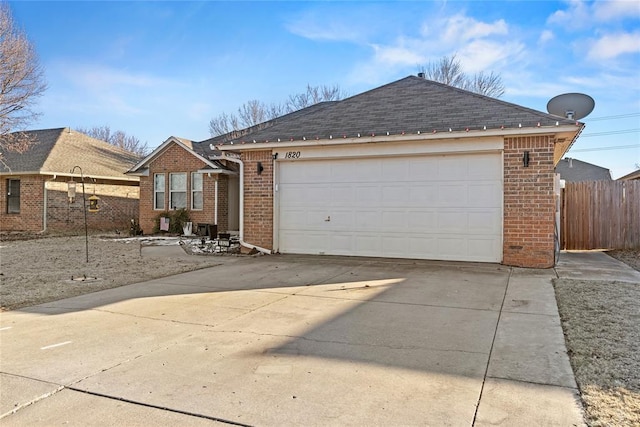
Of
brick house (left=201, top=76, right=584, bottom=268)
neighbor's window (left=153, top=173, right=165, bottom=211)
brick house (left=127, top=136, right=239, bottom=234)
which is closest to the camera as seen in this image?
brick house (left=201, top=76, right=584, bottom=268)

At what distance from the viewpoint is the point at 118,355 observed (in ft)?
13.1

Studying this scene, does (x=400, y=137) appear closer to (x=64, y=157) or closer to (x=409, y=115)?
(x=409, y=115)

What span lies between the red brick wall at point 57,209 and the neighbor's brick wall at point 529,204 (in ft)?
58.4

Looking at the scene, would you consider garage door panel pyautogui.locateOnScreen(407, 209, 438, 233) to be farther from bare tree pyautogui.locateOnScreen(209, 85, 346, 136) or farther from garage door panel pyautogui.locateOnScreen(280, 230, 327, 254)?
bare tree pyautogui.locateOnScreen(209, 85, 346, 136)

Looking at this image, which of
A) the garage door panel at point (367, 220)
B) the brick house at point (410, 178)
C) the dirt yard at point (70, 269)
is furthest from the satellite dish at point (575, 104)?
the dirt yard at point (70, 269)

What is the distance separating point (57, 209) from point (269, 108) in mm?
19111

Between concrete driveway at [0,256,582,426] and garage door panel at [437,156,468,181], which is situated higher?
garage door panel at [437,156,468,181]

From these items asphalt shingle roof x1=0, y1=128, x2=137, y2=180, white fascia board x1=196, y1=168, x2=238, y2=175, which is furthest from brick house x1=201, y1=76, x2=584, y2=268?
asphalt shingle roof x1=0, y1=128, x2=137, y2=180

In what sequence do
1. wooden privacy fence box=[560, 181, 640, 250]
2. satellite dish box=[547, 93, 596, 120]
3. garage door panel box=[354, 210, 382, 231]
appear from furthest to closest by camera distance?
wooden privacy fence box=[560, 181, 640, 250], satellite dish box=[547, 93, 596, 120], garage door panel box=[354, 210, 382, 231]

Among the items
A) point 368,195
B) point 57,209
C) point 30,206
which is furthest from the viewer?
point 57,209

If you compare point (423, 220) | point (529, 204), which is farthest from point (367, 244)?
point (529, 204)

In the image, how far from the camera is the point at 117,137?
5331 cm

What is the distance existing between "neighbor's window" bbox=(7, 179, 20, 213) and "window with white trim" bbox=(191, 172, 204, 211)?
8348 millimetres

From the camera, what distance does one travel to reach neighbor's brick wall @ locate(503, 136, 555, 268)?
8461mm
